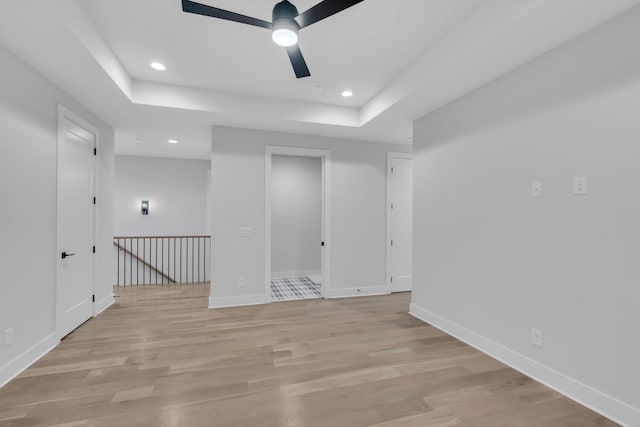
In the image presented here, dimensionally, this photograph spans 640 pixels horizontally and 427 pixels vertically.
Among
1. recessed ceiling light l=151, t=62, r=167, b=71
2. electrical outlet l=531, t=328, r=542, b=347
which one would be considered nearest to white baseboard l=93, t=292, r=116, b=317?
recessed ceiling light l=151, t=62, r=167, b=71

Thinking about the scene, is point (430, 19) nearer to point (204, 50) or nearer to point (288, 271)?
point (204, 50)

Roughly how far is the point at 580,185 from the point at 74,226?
4936 mm

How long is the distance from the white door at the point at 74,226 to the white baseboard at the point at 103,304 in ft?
0.31

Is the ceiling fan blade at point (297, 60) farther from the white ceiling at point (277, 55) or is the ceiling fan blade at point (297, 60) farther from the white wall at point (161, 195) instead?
the white wall at point (161, 195)

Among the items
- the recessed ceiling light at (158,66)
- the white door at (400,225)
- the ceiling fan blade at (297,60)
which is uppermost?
the recessed ceiling light at (158,66)

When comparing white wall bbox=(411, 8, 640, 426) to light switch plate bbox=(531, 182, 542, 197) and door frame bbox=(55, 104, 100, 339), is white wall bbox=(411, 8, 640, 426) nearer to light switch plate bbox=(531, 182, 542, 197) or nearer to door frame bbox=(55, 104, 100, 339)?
light switch plate bbox=(531, 182, 542, 197)

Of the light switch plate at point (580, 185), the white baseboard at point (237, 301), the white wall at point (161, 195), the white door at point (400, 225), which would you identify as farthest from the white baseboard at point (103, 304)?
the light switch plate at point (580, 185)

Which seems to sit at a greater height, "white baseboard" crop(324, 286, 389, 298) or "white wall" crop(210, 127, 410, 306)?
"white wall" crop(210, 127, 410, 306)

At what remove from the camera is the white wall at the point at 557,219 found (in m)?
1.85

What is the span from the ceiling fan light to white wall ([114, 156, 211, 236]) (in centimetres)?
581

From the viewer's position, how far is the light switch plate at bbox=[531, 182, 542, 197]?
235 centimetres

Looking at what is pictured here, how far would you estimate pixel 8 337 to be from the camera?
2.28 metres

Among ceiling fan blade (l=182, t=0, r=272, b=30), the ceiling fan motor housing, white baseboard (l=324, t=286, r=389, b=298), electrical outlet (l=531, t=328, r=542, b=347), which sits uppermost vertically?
the ceiling fan motor housing

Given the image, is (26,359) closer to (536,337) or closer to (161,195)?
(536,337)
